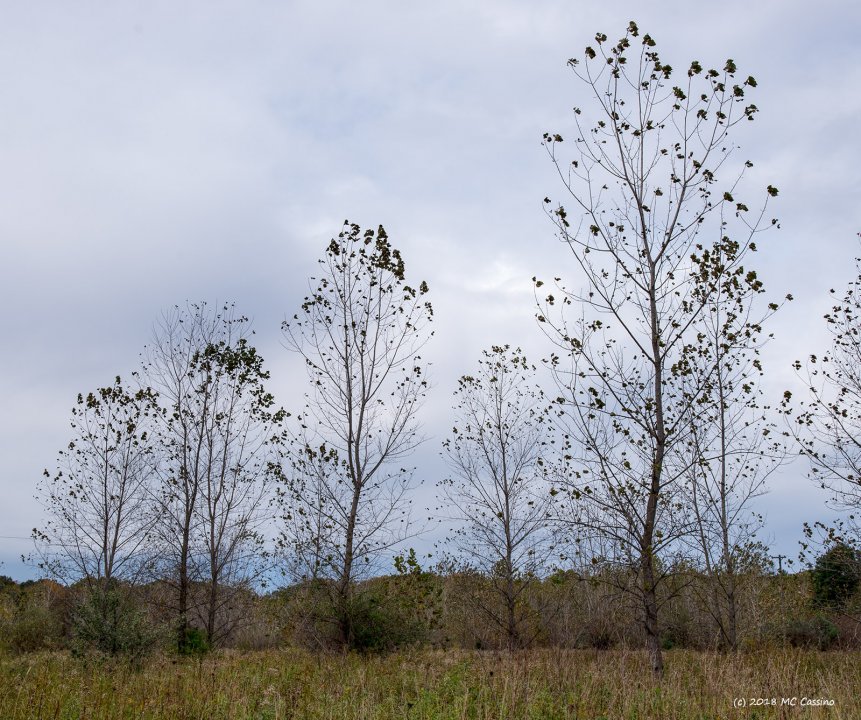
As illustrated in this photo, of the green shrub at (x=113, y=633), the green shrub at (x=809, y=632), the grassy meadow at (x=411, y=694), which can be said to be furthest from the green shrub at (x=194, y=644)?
the green shrub at (x=809, y=632)

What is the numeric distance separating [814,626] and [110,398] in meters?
23.6

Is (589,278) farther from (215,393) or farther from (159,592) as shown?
(159,592)

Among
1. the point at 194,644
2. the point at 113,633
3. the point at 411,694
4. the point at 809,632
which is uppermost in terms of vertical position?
the point at 113,633

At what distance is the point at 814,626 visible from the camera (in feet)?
74.7

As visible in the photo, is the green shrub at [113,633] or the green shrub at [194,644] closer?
the green shrub at [113,633]

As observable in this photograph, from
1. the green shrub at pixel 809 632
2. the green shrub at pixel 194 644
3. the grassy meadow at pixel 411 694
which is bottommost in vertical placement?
the green shrub at pixel 809 632

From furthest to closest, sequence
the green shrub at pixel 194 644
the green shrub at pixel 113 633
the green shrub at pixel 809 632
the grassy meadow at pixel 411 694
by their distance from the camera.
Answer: the green shrub at pixel 809 632, the green shrub at pixel 194 644, the green shrub at pixel 113 633, the grassy meadow at pixel 411 694

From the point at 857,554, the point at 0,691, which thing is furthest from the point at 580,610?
the point at 0,691

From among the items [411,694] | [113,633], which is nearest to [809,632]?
[411,694]

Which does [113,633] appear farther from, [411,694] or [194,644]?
[411,694]

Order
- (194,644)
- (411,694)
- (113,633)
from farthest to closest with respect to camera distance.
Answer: (194,644) < (113,633) < (411,694)

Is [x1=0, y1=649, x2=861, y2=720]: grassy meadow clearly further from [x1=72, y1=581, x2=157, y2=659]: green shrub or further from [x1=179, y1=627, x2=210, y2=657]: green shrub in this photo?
[x1=179, y1=627, x2=210, y2=657]: green shrub

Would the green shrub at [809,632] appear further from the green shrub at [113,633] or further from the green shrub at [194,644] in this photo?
the green shrub at [113,633]

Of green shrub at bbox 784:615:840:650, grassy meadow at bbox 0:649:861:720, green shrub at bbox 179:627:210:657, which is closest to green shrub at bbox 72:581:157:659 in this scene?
grassy meadow at bbox 0:649:861:720
